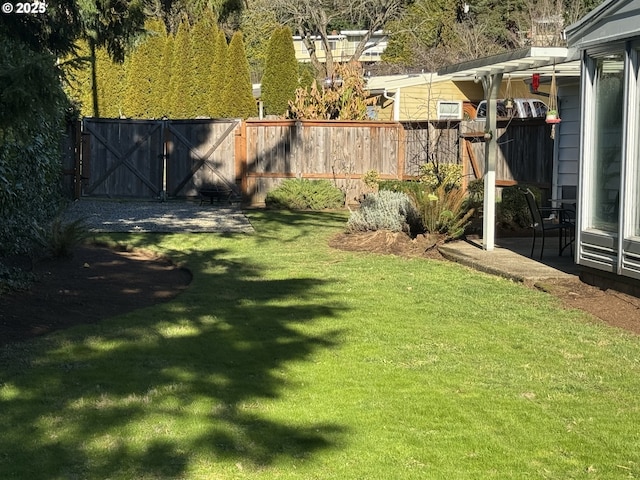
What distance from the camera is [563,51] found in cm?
1098

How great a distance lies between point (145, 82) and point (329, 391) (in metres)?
32.9

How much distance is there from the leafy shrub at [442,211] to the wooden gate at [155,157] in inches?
377

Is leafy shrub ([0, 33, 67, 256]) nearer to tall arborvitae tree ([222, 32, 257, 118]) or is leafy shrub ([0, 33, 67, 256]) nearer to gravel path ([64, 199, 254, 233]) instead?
gravel path ([64, 199, 254, 233])

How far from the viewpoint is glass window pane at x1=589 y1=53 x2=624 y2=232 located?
9445 mm

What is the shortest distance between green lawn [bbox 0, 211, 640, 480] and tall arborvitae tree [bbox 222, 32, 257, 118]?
24.6 metres

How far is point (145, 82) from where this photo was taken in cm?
3725

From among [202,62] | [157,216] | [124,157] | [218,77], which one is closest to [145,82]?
[202,62]

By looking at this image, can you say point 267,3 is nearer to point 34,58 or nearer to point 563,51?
point 563,51

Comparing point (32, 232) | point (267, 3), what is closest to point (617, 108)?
point (32, 232)

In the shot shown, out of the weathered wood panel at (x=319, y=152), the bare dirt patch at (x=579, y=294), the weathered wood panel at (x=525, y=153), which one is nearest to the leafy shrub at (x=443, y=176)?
the weathered wood panel at (x=525, y=153)

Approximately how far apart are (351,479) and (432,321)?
424 centimetres

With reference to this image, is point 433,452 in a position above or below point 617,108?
below

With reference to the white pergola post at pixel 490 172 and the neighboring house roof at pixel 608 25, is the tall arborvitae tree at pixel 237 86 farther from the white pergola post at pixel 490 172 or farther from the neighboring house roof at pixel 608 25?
the neighboring house roof at pixel 608 25

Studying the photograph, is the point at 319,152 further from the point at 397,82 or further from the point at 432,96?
the point at 397,82
